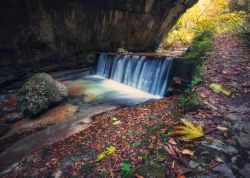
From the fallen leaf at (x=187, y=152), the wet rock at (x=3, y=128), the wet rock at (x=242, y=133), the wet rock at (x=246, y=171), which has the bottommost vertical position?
the wet rock at (x=3, y=128)

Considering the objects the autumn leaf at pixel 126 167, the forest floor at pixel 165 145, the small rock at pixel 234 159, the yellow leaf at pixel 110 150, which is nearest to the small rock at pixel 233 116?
the forest floor at pixel 165 145

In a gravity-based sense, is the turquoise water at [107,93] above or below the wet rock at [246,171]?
below

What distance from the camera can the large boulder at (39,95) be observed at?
7596 mm

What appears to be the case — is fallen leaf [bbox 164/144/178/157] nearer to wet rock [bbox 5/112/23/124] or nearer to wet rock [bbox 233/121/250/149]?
wet rock [bbox 233/121/250/149]

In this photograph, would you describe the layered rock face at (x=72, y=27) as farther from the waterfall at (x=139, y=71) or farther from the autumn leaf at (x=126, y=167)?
the autumn leaf at (x=126, y=167)

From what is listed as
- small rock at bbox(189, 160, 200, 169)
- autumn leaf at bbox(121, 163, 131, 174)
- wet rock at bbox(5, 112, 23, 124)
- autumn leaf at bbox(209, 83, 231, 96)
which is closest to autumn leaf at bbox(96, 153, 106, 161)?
autumn leaf at bbox(121, 163, 131, 174)

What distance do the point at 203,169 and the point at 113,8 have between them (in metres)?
12.1

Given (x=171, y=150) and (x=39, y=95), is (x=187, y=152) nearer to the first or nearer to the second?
(x=171, y=150)

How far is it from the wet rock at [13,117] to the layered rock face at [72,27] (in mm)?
3720

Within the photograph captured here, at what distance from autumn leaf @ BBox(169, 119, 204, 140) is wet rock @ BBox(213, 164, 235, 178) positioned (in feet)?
2.17

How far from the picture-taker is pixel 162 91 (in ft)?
31.6

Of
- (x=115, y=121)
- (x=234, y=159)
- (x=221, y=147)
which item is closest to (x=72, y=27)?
(x=115, y=121)

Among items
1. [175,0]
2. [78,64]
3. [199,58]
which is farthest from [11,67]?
[175,0]

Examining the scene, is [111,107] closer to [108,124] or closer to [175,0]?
[108,124]
